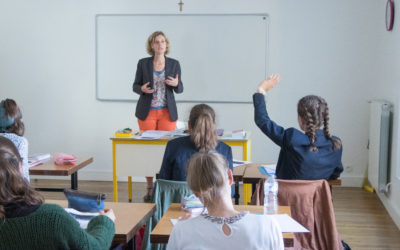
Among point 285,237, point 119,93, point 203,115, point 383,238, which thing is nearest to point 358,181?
point 383,238

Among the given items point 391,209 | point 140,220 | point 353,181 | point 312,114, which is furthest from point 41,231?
point 353,181

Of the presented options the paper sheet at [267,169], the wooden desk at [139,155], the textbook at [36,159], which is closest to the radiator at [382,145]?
the wooden desk at [139,155]

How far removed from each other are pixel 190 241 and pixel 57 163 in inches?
90.6

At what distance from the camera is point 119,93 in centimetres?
636

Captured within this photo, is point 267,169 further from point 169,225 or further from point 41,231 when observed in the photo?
point 41,231

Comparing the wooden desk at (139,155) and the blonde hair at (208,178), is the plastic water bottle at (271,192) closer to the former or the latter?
the blonde hair at (208,178)

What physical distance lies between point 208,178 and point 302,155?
1.37 meters

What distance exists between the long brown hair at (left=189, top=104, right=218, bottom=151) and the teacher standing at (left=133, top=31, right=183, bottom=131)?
2.12m

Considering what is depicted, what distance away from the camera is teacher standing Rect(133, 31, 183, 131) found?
202 inches

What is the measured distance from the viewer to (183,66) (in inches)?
244

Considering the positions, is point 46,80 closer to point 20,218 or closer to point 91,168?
point 91,168

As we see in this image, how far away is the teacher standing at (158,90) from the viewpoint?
16.8ft

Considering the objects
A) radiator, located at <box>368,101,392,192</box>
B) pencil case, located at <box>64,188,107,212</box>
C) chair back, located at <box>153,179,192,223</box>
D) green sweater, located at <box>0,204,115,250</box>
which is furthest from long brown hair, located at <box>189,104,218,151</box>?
radiator, located at <box>368,101,392,192</box>

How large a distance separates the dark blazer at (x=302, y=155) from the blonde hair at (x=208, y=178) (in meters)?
1.31
